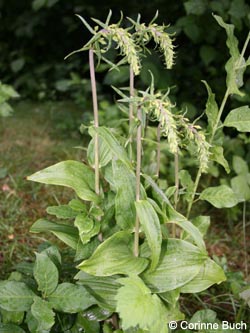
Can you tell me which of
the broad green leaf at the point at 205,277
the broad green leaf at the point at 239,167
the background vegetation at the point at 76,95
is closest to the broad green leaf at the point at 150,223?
the broad green leaf at the point at 205,277

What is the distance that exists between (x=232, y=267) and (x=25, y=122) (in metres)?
1.49

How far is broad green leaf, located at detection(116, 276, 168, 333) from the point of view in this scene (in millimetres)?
870

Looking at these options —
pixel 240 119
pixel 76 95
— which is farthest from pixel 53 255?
pixel 76 95

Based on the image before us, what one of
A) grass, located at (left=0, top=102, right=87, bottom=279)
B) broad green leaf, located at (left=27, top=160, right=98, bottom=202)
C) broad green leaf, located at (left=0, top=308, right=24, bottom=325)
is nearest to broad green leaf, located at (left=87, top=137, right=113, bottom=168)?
broad green leaf, located at (left=27, top=160, right=98, bottom=202)

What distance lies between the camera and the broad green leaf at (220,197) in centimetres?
122

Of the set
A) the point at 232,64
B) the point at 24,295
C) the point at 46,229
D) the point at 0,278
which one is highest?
the point at 232,64

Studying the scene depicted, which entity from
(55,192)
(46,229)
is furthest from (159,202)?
(55,192)

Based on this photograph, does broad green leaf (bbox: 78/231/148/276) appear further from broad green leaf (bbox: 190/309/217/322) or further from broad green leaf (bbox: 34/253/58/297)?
broad green leaf (bbox: 190/309/217/322)

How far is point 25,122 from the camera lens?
2686 millimetres

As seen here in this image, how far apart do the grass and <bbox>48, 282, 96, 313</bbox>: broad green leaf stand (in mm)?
439

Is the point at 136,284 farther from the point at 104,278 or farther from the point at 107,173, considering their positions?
the point at 107,173

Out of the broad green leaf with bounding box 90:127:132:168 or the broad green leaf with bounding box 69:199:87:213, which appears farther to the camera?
the broad green leaf with bounding box 69:199:87:213

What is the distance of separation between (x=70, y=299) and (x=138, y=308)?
0.88 feet

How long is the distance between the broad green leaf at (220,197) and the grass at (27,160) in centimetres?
60
